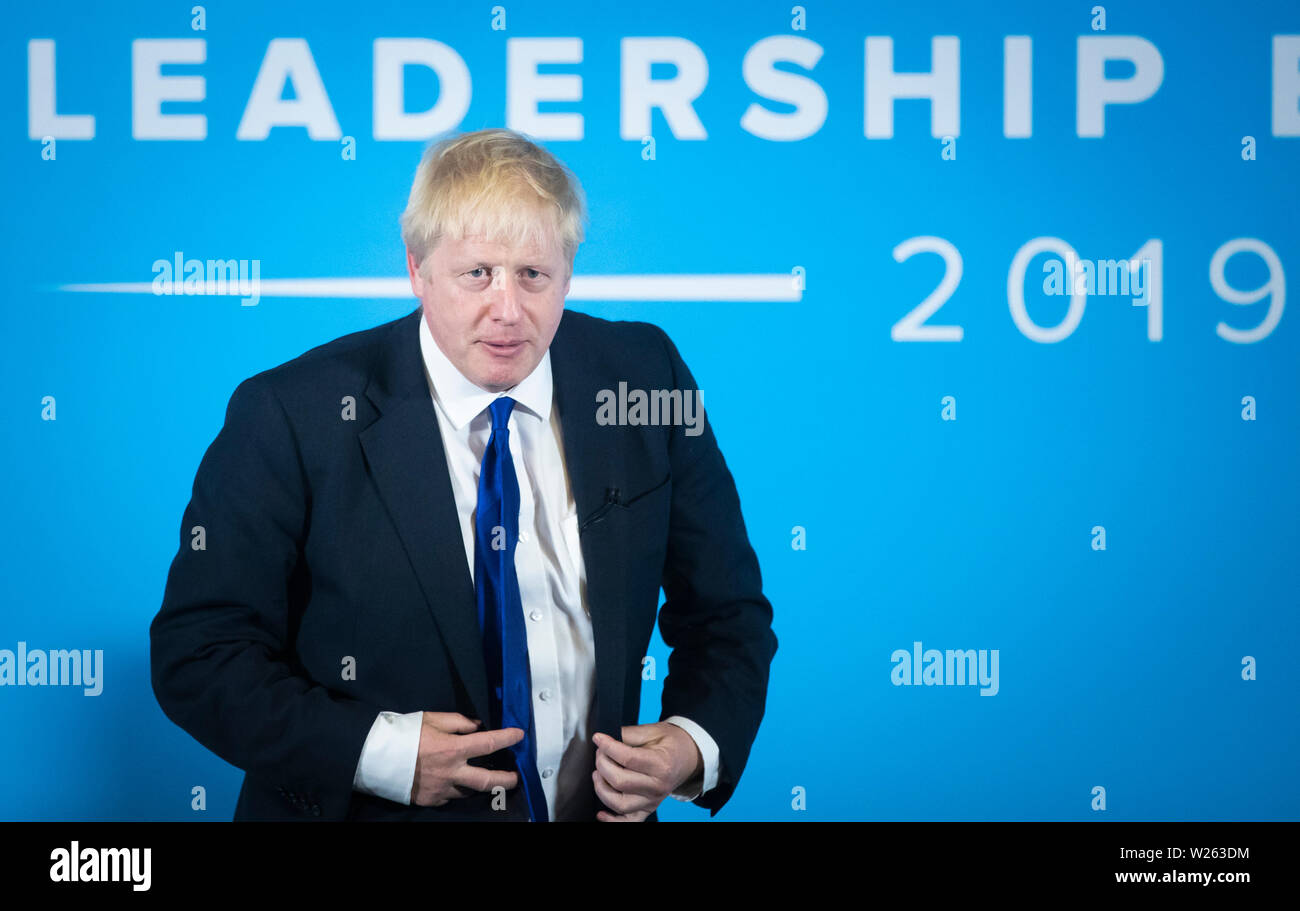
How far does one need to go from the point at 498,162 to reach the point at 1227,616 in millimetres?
2141

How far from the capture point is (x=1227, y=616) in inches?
114

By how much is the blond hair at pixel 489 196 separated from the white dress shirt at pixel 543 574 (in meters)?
0.23

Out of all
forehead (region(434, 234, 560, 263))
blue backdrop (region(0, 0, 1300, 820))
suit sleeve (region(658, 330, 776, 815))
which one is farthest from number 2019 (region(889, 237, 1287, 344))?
forehead (region(434, 234, 560, 263))

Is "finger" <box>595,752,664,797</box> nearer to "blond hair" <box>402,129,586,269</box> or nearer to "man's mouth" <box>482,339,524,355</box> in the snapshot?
"man's mouth" <box>482,339,524,355</box>

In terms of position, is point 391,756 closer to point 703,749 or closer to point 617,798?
point 617,798

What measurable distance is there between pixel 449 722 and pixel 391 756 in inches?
5.2

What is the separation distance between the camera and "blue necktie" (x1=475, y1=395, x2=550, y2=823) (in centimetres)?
238

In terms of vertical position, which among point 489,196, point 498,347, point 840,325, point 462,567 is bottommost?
point 462,567

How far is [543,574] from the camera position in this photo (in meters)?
2.39

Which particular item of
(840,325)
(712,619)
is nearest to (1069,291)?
(840,325)

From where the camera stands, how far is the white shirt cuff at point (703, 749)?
7.86 feet

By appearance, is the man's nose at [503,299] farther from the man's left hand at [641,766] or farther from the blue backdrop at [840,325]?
the man's left hand at [641,766]

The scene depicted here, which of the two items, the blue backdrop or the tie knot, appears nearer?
the tie knot
